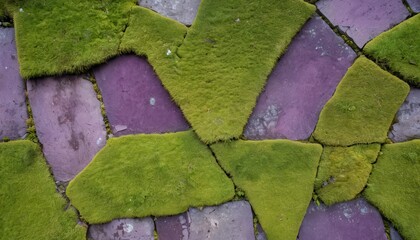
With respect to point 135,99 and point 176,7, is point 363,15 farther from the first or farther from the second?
point 135,99

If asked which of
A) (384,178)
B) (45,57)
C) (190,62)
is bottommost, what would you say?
(384,178)

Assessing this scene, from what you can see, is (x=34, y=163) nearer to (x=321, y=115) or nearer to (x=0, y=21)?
(x=0, y=21)

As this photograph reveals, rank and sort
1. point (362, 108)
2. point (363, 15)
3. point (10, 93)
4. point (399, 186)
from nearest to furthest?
point (399, 186) < point (362, 108) < point (10, 93) < point (363, 15)

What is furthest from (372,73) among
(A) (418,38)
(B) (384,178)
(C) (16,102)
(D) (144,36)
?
(C) (16,102)

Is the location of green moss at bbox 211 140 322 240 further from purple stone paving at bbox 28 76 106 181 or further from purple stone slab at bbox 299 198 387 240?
purple stone paving at bbox 28 76 106 181

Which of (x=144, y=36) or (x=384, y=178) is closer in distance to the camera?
(x=384, y=178)

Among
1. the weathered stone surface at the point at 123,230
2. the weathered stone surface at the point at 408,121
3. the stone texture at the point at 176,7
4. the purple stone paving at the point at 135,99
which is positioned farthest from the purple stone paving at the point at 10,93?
the weathered stone surface at the point at 408,121

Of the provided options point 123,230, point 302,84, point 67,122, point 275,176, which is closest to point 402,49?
point 302,84
